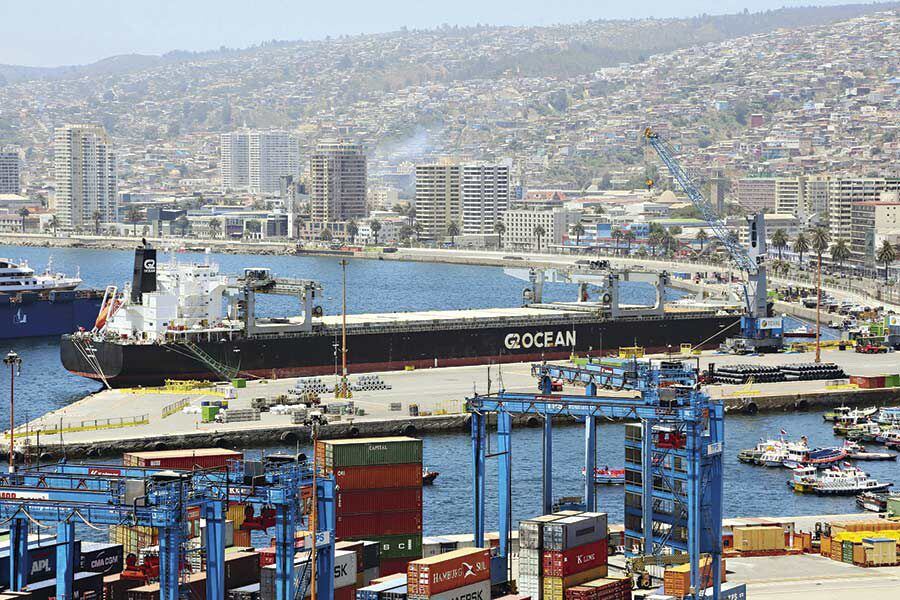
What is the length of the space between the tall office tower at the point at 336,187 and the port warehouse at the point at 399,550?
16035 centimetres

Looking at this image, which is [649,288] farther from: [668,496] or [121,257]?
[668,496]

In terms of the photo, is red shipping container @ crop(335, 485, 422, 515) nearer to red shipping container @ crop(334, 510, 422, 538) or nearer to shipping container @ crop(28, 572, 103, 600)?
red shipping container @ crop(334, 510, 422, 538)

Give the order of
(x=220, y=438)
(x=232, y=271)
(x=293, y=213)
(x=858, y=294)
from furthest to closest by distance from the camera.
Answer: (x=293, y=213) < (x=232, y=271) < (x=858, y=294) < (x=220, y=438)

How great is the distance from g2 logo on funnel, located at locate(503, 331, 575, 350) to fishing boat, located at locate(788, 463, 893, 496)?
22442mm

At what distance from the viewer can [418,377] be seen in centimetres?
5950

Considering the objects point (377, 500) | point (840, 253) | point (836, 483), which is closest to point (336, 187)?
point (840, 253)

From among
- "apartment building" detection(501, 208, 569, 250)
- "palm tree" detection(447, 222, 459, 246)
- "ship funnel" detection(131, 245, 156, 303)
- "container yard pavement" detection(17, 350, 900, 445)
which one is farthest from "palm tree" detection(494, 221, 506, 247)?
"ship funnel" detection(131, 245, 156, 303)

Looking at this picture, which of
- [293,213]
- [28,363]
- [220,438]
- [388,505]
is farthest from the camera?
[293,213]

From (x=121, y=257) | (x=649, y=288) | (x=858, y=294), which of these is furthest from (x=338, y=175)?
(x=858, y=294)

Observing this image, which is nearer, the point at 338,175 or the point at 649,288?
the point at 649,288

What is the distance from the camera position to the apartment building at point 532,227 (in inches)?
6526

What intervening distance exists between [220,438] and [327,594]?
22.1m

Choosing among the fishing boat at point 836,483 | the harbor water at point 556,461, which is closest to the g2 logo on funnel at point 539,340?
the harbor water at point 556,461

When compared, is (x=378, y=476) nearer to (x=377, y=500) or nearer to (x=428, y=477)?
(x=377, y=500)
